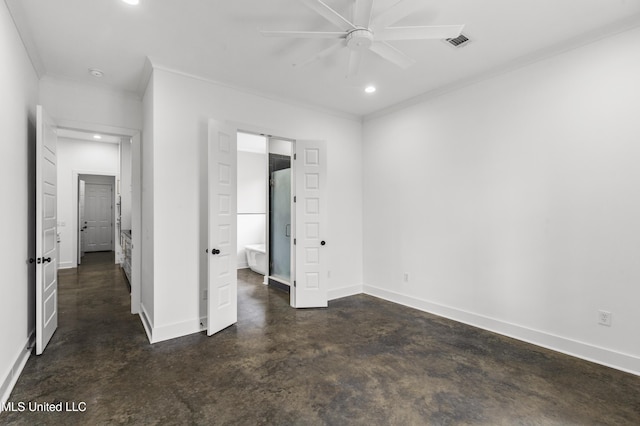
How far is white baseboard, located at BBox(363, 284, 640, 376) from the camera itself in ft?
8.64

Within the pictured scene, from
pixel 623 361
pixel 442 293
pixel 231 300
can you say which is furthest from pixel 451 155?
pixel 231 300

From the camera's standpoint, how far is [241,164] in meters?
7.19

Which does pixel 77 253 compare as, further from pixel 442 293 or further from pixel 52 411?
pixel 442 293

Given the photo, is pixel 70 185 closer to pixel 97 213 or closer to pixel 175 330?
pixel 97 213

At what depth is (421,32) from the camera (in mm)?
2234

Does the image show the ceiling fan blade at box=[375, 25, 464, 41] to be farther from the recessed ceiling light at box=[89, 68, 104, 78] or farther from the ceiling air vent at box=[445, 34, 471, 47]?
the recessed ceiling light at box=[89, 68, 104, 78]

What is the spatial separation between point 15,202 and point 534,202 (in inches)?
192

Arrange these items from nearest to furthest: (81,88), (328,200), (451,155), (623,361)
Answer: (623,361), (81,88), (451,155), (328,200)

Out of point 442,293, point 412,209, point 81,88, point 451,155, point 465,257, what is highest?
point 81,88

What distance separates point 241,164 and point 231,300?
4274 mm

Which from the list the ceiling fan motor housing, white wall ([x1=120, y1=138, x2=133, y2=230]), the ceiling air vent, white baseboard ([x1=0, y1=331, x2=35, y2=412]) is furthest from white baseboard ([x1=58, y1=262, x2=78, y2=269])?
the ceiling air vent

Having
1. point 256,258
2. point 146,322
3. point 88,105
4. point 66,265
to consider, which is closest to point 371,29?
point 88,105

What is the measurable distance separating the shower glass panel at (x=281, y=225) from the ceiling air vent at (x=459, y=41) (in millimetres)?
3115

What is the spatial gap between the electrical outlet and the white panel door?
11.8 meters
